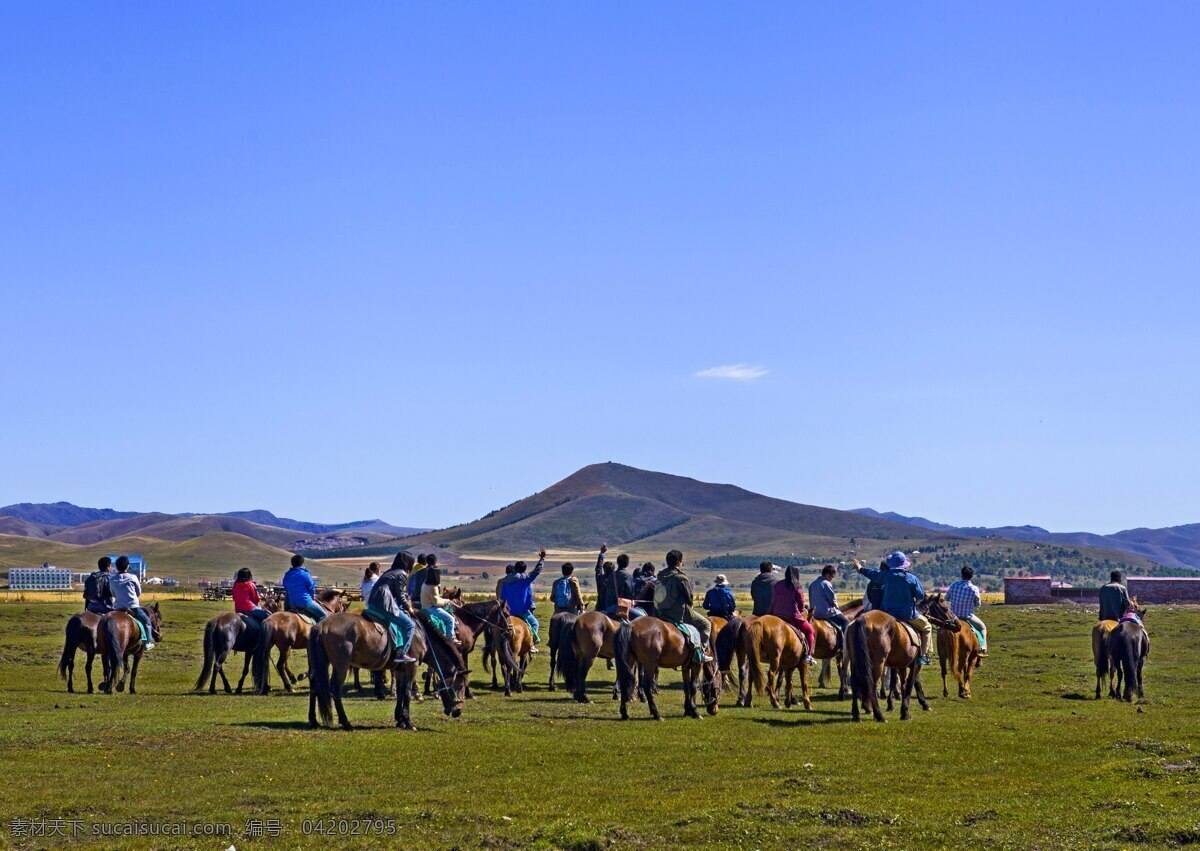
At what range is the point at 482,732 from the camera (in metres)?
19.2

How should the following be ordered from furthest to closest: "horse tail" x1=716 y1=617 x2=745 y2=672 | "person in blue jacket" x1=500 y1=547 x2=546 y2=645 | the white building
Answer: the white building < "person in blue jacket" x1=500 y1=547 x2=546 y2=645 < "horse tail" x1=716 y1=617 x2=745 y2=672

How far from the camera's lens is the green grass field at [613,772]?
12.2 m

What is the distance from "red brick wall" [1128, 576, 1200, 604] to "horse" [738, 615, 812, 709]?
53.5m

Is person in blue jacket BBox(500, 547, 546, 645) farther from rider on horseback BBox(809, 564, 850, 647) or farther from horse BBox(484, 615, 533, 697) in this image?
rider on horseback BBox(809, 564, 850, 647)

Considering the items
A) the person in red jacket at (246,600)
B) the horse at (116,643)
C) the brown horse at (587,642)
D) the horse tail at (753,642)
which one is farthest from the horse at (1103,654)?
the horse at (116,643)

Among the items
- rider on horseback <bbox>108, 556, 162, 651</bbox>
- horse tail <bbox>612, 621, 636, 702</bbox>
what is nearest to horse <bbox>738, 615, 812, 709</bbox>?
horse tail <bbox>612, 621, 636, 702</bbox>

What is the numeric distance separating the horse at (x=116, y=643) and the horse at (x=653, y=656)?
10.4 metres

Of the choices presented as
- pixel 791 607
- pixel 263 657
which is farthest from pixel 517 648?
pixel 791 607

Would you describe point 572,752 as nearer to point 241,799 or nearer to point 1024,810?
point 241,799

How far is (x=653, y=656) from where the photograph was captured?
2136 cm

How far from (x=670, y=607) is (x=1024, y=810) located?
9424 mm

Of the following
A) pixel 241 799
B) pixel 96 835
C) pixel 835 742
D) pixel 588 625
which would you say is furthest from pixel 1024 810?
pixel 588 625

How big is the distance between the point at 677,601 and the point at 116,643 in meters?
11.6

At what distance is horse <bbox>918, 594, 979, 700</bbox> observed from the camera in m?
25.4
